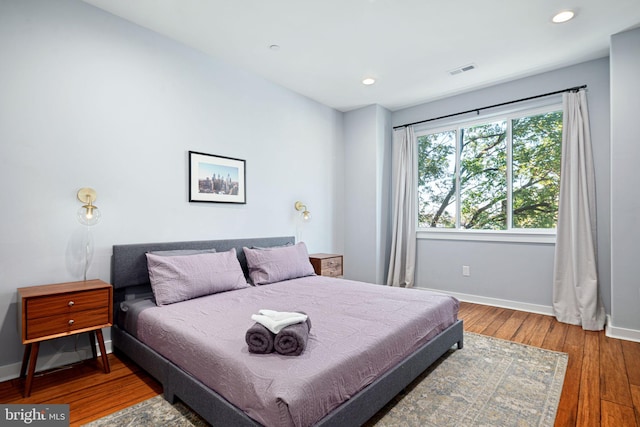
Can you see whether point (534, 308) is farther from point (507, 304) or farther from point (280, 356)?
point (280, 356)

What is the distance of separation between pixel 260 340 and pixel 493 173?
387 cm

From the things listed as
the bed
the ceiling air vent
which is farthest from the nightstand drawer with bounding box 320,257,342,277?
the ceiling air vent

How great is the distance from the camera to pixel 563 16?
8.73 feet

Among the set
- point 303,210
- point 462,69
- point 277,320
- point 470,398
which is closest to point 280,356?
point 277,320

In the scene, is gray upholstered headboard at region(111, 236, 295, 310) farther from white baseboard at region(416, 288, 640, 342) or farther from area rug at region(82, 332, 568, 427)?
white baseboard at region(416, 288, 640, 342)

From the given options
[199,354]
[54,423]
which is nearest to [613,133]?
[199,354]

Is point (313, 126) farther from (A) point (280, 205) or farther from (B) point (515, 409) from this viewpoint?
(B) point (515, 409)

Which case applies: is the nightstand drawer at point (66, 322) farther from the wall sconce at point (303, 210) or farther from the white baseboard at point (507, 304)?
the white baseboard at point (507, 304)

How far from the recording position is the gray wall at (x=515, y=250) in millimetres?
3373

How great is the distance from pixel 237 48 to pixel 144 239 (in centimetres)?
204

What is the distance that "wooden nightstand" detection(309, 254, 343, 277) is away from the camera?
402cm

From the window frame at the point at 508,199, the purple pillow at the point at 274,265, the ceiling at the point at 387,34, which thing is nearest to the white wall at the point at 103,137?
the ceiling at the point at 387,34

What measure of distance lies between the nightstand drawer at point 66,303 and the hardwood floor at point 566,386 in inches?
20.2

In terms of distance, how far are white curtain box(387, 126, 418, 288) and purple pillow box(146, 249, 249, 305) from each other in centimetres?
265
